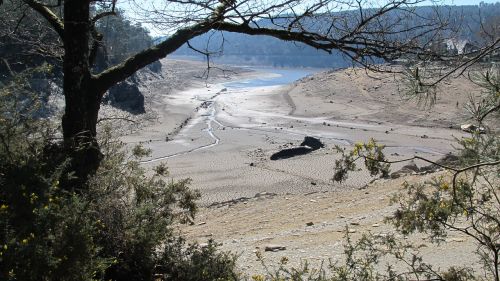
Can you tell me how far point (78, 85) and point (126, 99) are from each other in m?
25.0

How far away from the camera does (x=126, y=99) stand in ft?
94.1

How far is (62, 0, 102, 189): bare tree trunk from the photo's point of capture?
434 centimetres

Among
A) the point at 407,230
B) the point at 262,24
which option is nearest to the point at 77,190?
the point at 262,24

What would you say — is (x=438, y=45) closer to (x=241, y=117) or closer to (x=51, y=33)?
(x=51, y=33)

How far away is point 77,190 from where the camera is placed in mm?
→ 4051

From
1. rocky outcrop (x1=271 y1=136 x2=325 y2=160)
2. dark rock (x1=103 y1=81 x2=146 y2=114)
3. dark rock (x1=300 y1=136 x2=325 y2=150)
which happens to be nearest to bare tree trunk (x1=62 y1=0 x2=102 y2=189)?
rocky outcrop (x1=271 y1=136 x2=325 y2=160)

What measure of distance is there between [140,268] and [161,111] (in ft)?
81.6

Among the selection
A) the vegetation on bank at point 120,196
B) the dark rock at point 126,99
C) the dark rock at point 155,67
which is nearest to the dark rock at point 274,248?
the vegetation on bank at point 120,196

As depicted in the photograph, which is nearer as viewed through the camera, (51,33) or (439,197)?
(439,197)

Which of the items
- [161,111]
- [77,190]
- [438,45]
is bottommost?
[161,111]

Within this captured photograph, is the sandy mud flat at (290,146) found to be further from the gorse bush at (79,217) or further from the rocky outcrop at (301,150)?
the gorse bush at (79,217)

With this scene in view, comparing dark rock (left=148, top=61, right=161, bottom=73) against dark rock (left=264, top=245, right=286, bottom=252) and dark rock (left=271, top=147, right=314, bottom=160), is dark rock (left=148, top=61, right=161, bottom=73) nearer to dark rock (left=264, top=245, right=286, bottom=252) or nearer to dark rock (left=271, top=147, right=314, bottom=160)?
dark rock (left=271, top=147, right=314, bottom=160)

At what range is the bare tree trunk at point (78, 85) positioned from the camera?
434 cm

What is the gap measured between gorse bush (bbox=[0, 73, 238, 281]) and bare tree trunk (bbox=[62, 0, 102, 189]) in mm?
158
